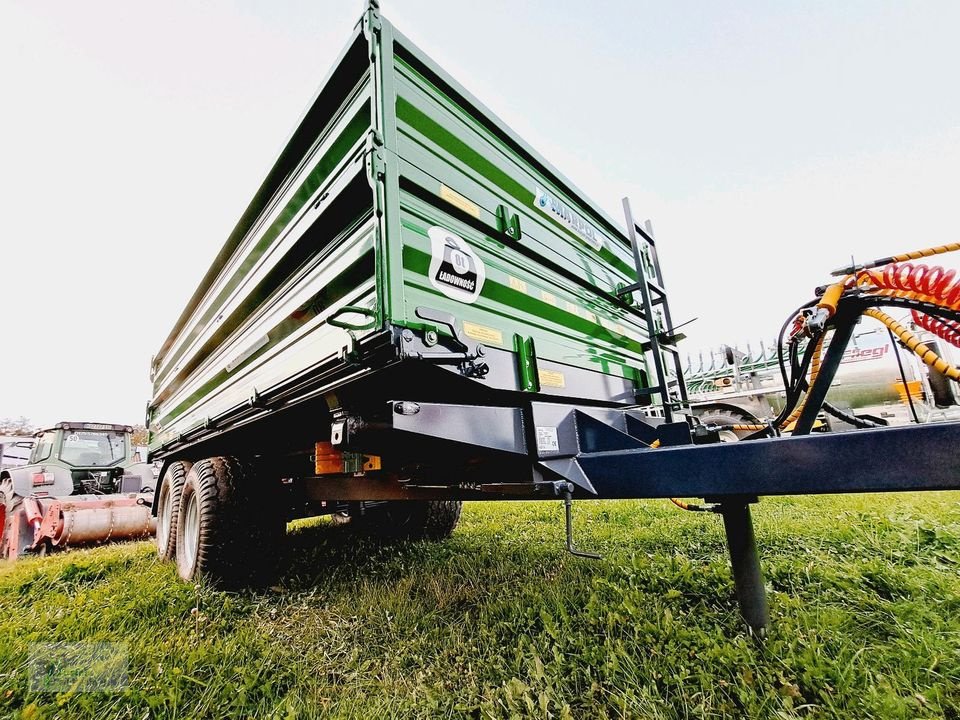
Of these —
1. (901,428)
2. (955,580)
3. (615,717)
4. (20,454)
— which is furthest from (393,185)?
(20,454)

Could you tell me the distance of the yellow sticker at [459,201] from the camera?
191cm

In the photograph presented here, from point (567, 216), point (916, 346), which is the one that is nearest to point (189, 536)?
point (567, 216)

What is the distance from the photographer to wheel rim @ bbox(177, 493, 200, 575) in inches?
128

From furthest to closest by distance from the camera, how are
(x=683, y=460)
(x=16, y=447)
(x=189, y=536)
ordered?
(x=16, y=447) < (x=189, y=536) < (x=683, y=460)

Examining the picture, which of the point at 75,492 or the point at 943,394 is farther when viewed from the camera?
the point at 75,492

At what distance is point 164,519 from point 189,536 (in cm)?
90

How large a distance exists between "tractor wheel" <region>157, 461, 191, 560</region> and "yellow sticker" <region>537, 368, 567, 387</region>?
3130 millimetres

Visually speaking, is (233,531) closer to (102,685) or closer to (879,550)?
(102,685)

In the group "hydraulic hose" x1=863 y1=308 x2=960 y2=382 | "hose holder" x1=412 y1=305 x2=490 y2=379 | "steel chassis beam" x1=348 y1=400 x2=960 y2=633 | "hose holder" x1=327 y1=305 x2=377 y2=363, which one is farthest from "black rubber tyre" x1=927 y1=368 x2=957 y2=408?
"hose holder" x1=327 y1=305 x2=377 y2=363

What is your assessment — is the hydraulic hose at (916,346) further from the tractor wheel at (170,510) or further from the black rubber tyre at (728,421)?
the tractor wheel at (170,510)

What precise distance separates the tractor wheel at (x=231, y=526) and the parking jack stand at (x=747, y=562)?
283cm

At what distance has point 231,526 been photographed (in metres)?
3.04

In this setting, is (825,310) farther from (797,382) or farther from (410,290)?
(410,290)

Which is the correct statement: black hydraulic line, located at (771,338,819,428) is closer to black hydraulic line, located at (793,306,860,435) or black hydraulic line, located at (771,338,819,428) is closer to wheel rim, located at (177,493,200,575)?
black hydraulic line, located at (793,306,860,435)
